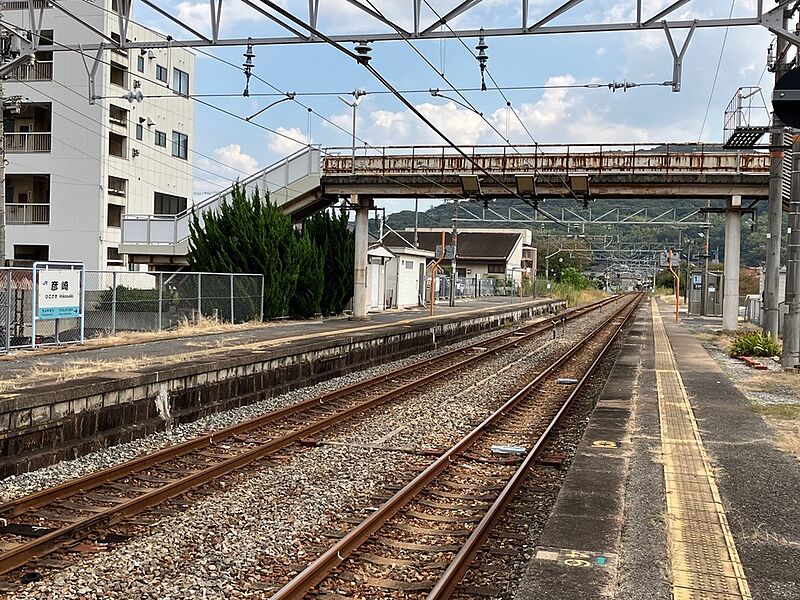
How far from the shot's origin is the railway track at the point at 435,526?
19.6 feet

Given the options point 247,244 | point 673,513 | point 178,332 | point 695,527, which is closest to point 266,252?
point 247,244

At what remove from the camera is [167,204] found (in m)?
43.9

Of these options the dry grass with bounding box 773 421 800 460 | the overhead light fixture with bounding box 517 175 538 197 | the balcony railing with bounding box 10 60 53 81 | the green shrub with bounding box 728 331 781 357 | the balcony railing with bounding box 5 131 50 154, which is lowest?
the dry grass with bounding box 773 421 800 460

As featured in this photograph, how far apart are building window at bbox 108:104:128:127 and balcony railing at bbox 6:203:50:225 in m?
4.83

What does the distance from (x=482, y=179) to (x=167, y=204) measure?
20766 mm

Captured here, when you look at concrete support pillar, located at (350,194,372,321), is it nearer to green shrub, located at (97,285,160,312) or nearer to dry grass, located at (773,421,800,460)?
green shrub, located at (97,285,160,312)

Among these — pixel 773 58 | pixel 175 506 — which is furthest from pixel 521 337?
pixel 175 506

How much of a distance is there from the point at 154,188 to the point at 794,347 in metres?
32.1

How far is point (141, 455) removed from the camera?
10.2 meters

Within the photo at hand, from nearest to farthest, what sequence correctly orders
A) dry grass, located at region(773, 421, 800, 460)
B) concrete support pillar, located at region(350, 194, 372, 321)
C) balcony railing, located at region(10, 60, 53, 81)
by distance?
dry grass, located at region(773, 421, 800, 460) < concrete support pillar, located at region(350, 194, 372, 321) < balcony railing, located at region(10, 60, 53, 81)

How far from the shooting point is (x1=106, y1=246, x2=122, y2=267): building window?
125ft

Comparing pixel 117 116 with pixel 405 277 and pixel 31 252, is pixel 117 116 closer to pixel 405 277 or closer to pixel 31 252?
pixel 31 252

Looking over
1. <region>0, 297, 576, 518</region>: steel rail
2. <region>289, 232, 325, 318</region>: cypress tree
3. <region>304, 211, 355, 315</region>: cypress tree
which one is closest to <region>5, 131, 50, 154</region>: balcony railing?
<region>304, 211, 355, 315</region>: cypress tree

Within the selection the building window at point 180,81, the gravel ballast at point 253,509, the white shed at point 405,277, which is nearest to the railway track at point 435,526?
the gravel ballast at point 253,509
